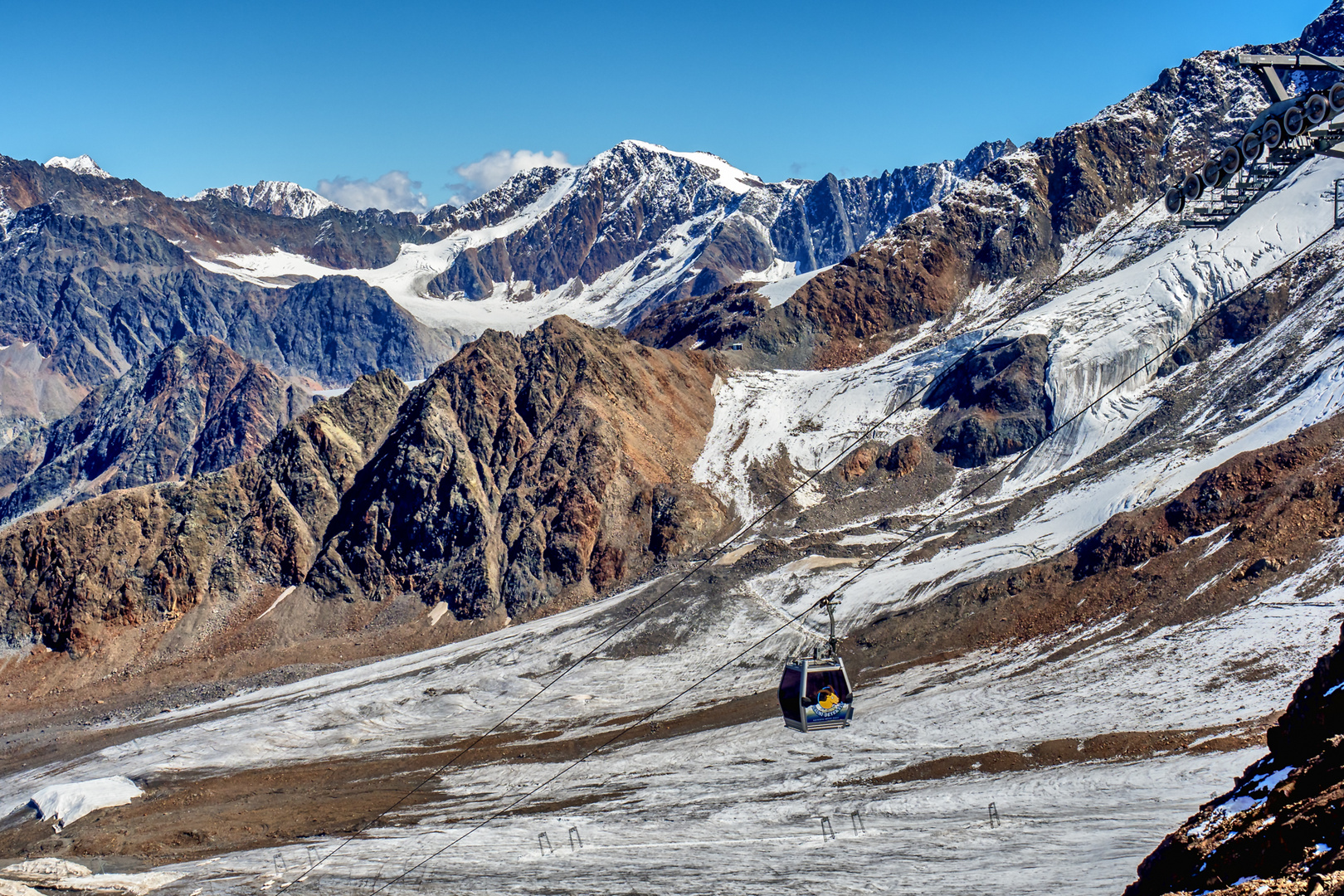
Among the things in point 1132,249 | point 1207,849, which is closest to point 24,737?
point 1207,849

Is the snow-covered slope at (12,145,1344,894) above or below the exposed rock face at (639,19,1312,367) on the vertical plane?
below

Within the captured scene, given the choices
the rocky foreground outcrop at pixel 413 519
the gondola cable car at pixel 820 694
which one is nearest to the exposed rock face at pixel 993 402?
the rocky foreground outcrop at pixel 413 519

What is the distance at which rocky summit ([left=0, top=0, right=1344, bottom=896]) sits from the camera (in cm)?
4519

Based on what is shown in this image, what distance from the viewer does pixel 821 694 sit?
34.2 metres

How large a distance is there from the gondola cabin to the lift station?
58.2 feet

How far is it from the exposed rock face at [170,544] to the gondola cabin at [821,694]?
71.1 meters

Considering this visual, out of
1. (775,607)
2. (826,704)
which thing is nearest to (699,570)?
(775,607)

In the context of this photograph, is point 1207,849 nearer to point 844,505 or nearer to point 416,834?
point 416,834

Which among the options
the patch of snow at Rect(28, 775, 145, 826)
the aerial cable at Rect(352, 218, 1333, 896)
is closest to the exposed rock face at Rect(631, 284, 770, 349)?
the aerial cable at Rect(352, 218, 1333, 896)

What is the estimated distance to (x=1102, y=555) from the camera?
6912cm

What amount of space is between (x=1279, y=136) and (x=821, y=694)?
20607mm

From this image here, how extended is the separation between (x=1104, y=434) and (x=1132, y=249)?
123ft

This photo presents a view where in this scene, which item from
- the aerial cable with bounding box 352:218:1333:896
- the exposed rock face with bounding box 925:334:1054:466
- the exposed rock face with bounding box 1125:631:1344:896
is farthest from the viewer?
the exposed rock face with bounding box 925:334:1054:466

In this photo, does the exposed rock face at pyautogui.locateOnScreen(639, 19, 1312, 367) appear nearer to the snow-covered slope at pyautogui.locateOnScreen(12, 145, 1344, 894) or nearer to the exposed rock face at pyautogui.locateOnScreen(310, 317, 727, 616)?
the snow-covered slope at pyautogui.locateOnScreen(12, 145, 1344, 894)
